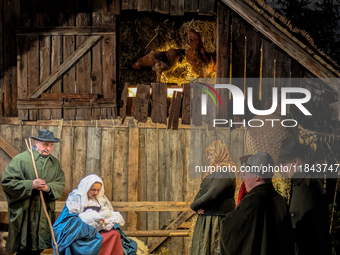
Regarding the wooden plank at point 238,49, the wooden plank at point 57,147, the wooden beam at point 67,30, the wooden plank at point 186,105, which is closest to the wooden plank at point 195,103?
the wooden plank at point 186,105

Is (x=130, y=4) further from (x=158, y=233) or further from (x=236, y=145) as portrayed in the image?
(x=158, y=233)

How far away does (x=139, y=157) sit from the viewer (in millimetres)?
6457

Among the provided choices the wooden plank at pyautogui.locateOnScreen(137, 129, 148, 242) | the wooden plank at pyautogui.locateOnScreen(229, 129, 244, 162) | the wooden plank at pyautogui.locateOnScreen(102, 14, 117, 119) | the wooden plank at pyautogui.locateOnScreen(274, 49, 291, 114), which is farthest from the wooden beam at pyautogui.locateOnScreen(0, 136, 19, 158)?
the wooden plank at pyautogui.locateOnScreen(274, 49, 291, 114)

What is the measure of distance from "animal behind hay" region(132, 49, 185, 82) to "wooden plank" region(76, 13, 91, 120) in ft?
4.84

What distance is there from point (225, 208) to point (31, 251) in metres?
2.78

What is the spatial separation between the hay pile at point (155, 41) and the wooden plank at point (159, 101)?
1.57m

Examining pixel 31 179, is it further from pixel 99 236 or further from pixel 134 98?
pixel 134 98

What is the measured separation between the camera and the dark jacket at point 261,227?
3451mm

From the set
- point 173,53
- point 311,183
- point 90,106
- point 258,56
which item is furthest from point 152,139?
point 311,183

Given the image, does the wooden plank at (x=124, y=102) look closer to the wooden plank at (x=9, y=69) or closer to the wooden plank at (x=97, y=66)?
the wooden plank at (x=97, y=66)

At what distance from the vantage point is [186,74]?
25.3 feet

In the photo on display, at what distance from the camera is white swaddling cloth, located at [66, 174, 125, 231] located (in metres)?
4.78

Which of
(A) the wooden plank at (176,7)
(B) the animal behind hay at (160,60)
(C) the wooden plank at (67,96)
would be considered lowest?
(C) the wooden plank at (67,96)

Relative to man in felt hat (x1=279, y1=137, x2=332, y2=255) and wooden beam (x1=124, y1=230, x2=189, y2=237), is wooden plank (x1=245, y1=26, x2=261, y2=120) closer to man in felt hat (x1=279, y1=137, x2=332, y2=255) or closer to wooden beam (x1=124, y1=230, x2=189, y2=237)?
man in felt hat (x1=279, y1=137, x2=332, y2=255)
